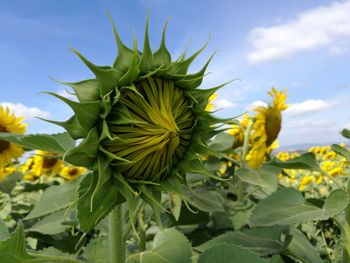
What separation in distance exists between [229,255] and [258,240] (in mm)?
642

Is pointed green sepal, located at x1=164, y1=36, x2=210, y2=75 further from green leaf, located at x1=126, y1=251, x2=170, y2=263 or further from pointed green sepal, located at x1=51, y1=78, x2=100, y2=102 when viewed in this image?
green leaf, located at x1=126, y1=251, x2=170, y2=263

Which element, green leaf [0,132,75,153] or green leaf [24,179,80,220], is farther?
green leaf [24,179,80,220]

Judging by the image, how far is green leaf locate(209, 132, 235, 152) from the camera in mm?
2664

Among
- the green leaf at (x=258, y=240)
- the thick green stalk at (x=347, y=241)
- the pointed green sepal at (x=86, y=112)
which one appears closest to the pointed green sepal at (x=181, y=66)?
the pointed green sepal at (x=86, y=112)

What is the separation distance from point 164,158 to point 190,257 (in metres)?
0.67

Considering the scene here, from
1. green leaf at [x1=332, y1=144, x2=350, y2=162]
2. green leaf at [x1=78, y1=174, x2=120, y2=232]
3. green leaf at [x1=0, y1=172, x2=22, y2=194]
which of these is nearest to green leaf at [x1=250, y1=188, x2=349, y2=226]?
green leaf at [x1=332, y1=144, x2=350, y2=162]

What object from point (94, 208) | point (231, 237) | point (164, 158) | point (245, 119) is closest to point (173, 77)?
point (164, 158)

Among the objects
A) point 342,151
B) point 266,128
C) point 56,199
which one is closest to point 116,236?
point 56,199

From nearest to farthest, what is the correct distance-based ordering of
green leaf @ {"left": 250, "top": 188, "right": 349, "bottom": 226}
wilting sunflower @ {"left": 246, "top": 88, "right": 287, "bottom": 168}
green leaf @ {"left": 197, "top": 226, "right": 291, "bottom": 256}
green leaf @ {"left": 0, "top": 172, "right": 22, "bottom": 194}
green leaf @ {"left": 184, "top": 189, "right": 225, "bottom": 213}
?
green leaf @ {"left": 250, "top": 188, "right": 349, "bottom": 226} → green leaf @ {"left": 197, "top": 226, "right": 291, "bottom": 256} → green leaf @ {"left": 184, "top": 189, "right": 225, "bottom": 213} → green leaf @ {"left": 0, "top": 172, "right": 22, "bottom": 194} → wilting sunflower @ {"left": 246, "top": 88, "right": 287, "bottom": 168}

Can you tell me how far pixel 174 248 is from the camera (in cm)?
167

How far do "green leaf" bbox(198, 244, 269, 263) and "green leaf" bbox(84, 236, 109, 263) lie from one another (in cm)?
44

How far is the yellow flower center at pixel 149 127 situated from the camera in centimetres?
111

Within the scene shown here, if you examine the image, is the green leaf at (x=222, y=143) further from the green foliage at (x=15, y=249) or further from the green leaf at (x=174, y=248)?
the green foliage at (x=15, y=249)

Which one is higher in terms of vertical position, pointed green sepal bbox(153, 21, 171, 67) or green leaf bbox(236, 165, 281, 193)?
pointed green sepal bbox(153, 21, 171, 67)
